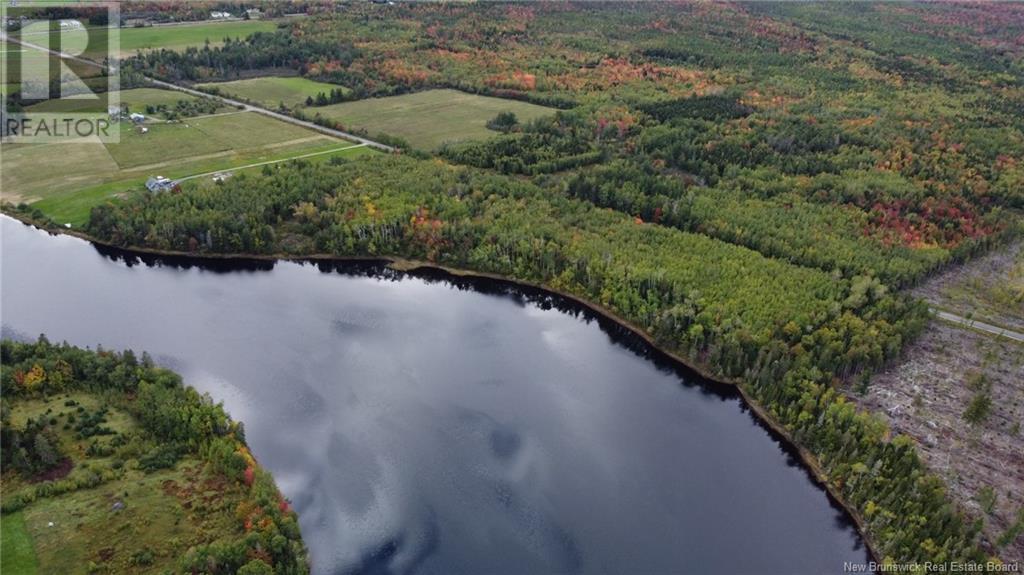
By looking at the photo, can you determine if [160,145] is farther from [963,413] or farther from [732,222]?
[963,413]

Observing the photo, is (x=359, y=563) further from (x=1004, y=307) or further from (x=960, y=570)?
(x=1004, y=307)

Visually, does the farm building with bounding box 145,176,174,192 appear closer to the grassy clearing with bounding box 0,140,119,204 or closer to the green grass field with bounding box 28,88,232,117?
the grassy clearing with bounding box 0,140,119,204

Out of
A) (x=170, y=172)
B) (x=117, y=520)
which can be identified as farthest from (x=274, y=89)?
(x=117, y=520)

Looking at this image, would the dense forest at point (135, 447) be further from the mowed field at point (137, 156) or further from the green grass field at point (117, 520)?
the mowed field at point (137, 156)

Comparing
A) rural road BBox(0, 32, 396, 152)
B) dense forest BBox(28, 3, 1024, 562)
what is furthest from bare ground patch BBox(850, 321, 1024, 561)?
rural road BBox(0, 32, 396, 152)

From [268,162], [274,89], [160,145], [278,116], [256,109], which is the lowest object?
[268,162]

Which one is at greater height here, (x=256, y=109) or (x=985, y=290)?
(x=256, y=109)

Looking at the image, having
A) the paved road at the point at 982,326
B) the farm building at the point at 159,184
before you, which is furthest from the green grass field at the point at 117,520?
the paved road at the point at 982,326
